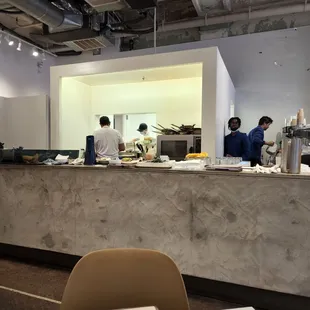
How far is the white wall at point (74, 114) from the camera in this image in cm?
450

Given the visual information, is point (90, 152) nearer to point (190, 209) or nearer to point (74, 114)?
point (190, 209)

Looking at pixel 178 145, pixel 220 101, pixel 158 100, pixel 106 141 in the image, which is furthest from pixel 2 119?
pixel 220 101

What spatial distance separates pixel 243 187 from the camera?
2.07 m

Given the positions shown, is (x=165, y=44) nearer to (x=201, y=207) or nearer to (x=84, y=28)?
(x=84, y=28)

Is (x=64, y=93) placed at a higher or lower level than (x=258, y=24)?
lower

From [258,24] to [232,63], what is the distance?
2.85ft

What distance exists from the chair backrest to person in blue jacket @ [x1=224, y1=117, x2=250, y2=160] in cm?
365

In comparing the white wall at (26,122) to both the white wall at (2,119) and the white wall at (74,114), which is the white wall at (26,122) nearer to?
the white wall at (2,119)

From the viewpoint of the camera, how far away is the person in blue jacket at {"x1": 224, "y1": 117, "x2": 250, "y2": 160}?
4.34m

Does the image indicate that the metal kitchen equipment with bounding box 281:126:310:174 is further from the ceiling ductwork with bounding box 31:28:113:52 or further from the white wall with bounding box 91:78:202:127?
the ceiling ductwork with bounding box 31:28:113:52

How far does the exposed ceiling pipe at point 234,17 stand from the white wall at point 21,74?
10.2 ft

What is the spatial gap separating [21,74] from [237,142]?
5.01 m

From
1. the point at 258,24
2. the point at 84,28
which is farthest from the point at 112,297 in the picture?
the point at 258,24

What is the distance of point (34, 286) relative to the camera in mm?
2338
